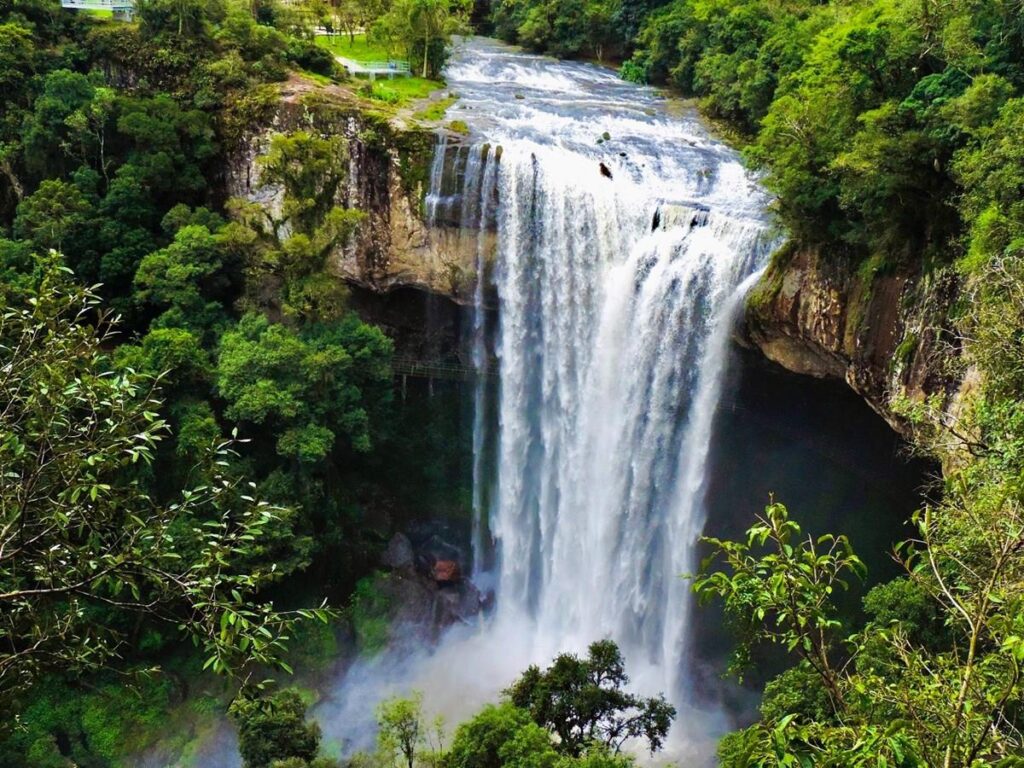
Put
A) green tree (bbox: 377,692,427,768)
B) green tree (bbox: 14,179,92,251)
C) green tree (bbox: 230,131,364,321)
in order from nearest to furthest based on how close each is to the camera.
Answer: green tree (bbox: 377,692,427,768) < green tree (bbox: 230,131,364,321) < green tree (bbox: 14,179,92,251)

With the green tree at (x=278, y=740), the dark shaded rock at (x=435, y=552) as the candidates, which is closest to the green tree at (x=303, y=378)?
the dark shaded rock at (x=435, y=552)

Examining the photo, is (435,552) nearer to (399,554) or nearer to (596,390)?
(399,554)

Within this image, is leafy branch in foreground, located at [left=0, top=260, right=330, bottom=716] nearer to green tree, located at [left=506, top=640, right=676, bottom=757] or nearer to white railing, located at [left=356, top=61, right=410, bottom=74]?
green tree, located at [left=506, top=640, right=676, bottom=757]

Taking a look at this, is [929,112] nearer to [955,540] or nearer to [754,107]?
[955,540]

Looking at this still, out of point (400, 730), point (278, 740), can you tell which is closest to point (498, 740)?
point (400, 730)

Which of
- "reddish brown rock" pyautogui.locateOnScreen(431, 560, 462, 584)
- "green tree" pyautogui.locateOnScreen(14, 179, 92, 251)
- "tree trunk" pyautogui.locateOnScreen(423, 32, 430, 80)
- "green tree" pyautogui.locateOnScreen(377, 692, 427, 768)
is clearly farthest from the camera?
"tree trunk" pyautogui.locateOnScreen(423, 32, 430, 80)

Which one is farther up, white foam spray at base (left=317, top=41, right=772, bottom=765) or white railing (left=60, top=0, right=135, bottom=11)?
white railing (left=60, top=0, right=135, bottom=11)

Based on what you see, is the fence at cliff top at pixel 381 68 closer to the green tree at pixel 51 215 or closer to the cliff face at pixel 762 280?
the cliff face at pixel 762 280

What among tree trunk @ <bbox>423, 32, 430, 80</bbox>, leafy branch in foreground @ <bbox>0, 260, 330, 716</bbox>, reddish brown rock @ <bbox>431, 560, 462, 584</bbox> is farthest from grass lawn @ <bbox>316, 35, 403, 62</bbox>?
leafy branch in foreground @ <bbox>0, 260, 330, 716</bbox>
